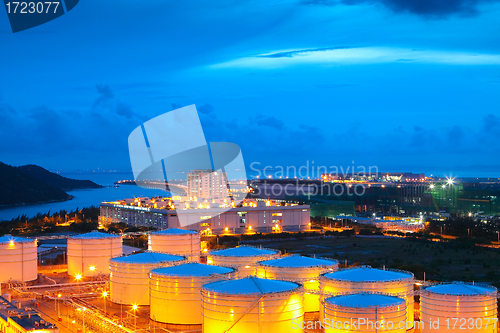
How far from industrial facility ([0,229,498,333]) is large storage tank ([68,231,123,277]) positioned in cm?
96

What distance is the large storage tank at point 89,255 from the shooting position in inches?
830

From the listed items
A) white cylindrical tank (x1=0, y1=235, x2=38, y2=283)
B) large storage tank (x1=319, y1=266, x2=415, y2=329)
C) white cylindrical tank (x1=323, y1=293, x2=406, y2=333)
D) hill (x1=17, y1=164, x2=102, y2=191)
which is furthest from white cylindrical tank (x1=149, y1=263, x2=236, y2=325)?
hill (x1=17, y1=164, x2=102, y2=191)

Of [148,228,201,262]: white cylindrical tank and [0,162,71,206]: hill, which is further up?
[0,162,71,206]: hill

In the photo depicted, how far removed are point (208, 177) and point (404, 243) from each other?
32.2 meters

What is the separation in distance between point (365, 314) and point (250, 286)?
263cm

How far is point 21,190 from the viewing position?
307ft

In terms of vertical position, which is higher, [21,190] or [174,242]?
[21,190]

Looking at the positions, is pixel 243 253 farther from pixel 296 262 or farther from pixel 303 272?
pixel 303 272

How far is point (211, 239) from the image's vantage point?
104 ft

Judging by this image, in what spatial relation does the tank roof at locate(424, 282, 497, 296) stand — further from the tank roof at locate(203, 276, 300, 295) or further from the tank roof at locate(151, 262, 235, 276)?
the tank roof at locate(151, 262, 235, 276)

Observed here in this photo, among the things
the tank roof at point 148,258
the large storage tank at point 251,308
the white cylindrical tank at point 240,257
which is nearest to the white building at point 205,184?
the white cylindrical tank at point 240,257

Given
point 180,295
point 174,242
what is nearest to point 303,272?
point 180,295

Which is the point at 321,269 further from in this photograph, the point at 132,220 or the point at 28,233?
the point at 132,220

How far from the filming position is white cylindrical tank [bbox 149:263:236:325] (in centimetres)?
1380
